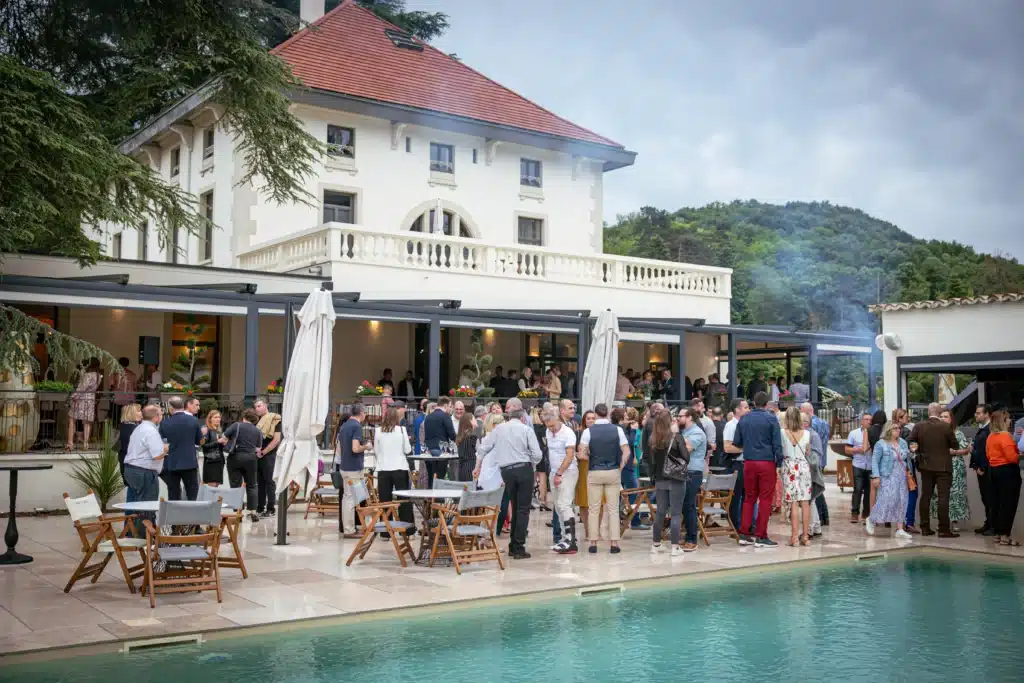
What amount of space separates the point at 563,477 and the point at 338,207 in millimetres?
16689

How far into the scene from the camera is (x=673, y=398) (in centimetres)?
2469

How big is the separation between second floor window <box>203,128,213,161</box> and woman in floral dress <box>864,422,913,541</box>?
19.8 meters

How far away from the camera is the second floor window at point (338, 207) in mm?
26141

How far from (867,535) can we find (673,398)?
444 inches

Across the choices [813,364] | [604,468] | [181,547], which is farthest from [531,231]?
[181,547]

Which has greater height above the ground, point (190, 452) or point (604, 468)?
point (190, 452)

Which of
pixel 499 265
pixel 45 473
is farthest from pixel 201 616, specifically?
pixel 499 265

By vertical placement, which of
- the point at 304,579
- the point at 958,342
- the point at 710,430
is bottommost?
the point at 304,579

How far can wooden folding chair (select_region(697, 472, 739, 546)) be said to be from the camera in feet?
40.4

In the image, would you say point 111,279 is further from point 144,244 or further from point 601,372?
point 144,244

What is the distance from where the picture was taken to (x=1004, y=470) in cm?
1270

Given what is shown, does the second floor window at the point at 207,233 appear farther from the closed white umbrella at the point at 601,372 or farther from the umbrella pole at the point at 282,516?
the umbrella pole at the point at 282,516

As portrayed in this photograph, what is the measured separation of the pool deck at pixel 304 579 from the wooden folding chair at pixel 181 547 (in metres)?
0.13

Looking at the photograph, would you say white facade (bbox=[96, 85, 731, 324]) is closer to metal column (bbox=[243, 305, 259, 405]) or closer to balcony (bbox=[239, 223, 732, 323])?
balcony (bbox=[239, 223, 732, 323])
